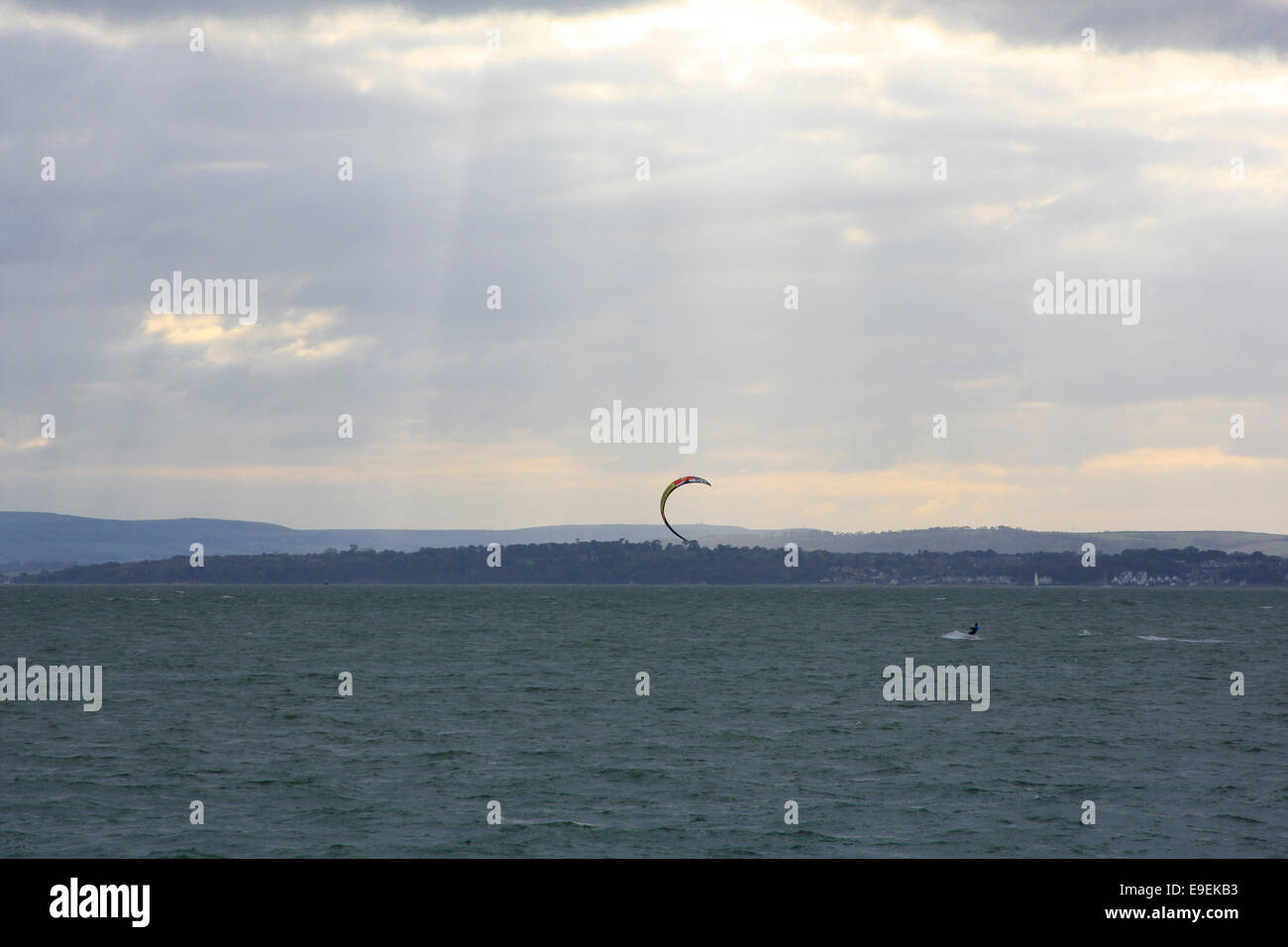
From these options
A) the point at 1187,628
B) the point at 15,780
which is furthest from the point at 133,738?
the point at 1187,628

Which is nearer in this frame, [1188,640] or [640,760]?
[640,760]

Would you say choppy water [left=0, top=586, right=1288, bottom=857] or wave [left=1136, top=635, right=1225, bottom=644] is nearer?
choppy water [left=0, top=586, right=1288, bottom=857]

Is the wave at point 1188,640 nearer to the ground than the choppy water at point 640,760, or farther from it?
nearer to the ground

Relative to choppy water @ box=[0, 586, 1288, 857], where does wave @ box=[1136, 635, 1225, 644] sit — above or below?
below

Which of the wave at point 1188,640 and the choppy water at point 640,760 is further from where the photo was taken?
the wave at point 1188,640

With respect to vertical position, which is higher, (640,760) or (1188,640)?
(640,760)

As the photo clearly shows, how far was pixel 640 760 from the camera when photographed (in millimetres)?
46812

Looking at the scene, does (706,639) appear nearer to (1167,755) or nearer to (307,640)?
(307,640)

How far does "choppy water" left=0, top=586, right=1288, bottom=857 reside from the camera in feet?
111

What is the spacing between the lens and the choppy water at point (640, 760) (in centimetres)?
3372
